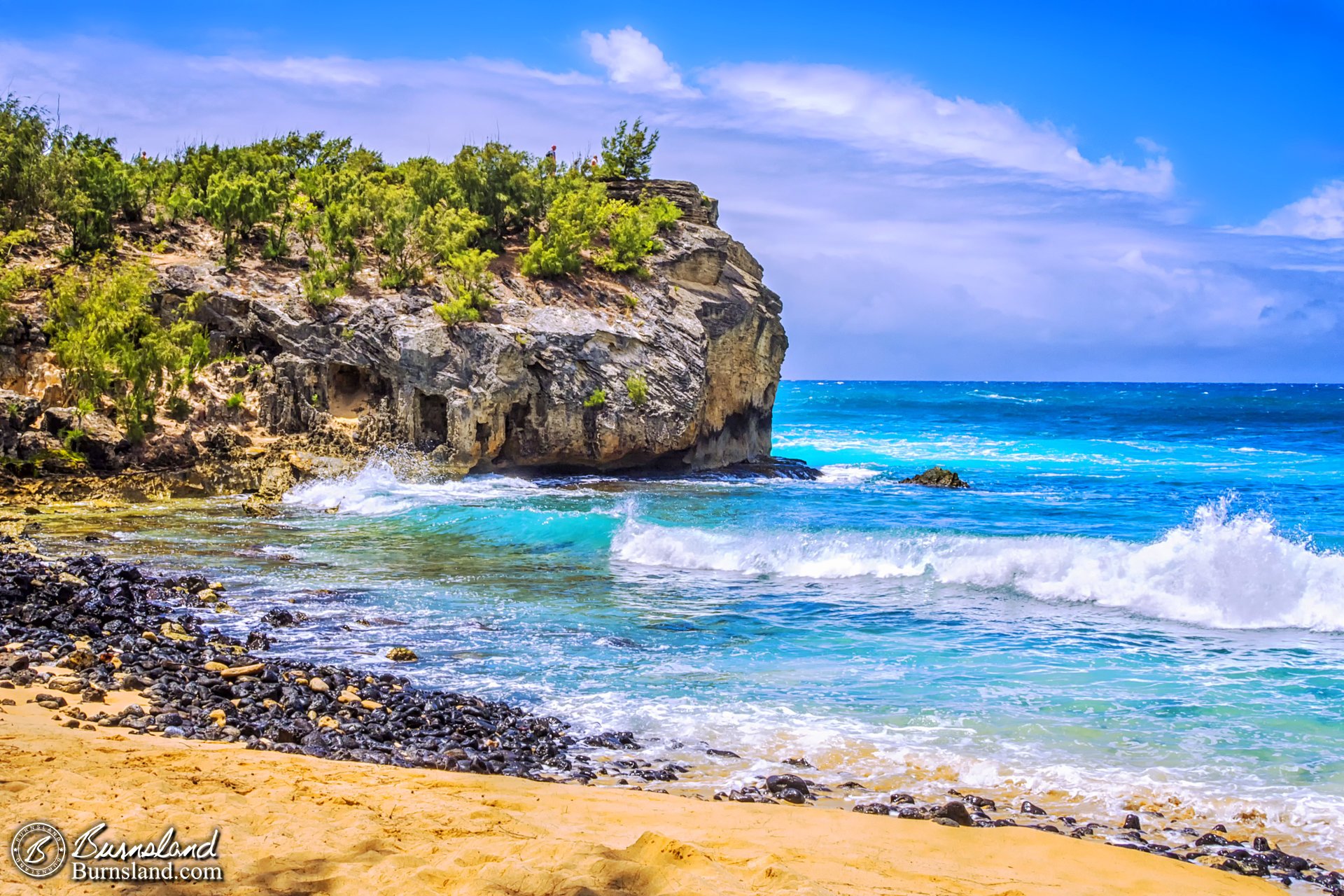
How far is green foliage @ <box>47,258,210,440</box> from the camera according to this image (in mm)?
21734

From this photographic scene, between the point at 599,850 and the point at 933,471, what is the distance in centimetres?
2615

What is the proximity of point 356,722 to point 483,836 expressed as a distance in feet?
9.83

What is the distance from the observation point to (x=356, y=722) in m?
8.09

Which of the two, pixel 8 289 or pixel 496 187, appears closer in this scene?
pixel 8 289

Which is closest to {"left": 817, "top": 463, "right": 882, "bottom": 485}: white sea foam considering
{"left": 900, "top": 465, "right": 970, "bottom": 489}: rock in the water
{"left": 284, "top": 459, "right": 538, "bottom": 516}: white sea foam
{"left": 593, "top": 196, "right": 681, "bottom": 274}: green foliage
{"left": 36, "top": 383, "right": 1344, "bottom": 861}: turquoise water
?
{"left": 900, "top": 465, "right": 970, "bottom": 489}: rock in the water

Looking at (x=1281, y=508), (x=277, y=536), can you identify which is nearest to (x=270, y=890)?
(x=277, y=536)

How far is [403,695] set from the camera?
8.91 metres

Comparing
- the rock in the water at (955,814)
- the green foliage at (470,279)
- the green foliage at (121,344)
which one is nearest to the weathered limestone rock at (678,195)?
the green foliage at (470,279)

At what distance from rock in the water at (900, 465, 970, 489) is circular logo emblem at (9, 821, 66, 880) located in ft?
85.8

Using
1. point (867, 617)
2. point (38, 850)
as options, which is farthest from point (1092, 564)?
point (38, 850)

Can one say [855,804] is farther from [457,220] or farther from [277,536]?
[457,220]

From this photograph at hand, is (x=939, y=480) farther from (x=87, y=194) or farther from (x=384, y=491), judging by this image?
(x=87, y=194)

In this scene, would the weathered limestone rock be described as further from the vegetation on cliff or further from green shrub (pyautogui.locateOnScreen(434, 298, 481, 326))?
green shrub (pyautogui.locateOnScreen(434, 298, 481, 326))

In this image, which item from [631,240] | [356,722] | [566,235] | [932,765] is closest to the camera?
[932,765]
